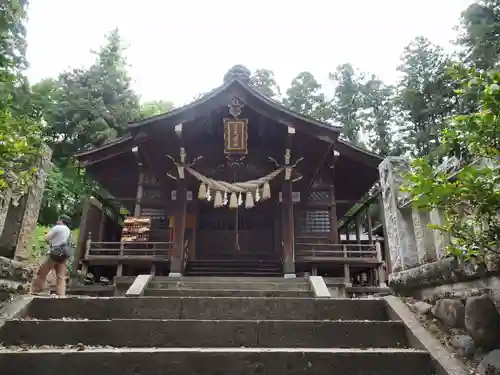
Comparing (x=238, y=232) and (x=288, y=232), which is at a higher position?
(x=238, y=232)

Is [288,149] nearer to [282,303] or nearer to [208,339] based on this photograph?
[282,303]

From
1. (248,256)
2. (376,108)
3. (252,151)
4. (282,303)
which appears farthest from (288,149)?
(376,108)

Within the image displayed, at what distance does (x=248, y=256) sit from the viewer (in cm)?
1271

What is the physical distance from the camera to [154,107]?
28125mm

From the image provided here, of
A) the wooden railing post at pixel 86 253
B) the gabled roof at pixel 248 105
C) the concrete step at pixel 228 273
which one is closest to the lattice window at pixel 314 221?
the concrete step at pixel 228 273

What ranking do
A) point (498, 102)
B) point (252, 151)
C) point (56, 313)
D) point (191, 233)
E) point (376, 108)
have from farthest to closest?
point (376, 108), point (191, 233), point (252, 151), point (56, 313), point (498, 102)

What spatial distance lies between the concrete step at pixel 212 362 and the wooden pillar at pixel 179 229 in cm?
687

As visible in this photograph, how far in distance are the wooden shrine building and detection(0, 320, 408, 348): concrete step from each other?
6.38 m

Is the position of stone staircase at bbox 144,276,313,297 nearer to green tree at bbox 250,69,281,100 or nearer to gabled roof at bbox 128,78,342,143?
gabled roof at bbox 128,78,342,143

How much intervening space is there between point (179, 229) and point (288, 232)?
3138 millimetres

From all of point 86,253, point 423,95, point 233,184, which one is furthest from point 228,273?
point 423,95

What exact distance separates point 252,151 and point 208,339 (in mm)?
8137

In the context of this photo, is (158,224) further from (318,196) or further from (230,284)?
(230,284)

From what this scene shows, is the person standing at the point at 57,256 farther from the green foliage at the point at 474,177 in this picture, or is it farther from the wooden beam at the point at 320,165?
the wooden beam at the point at 320,165
